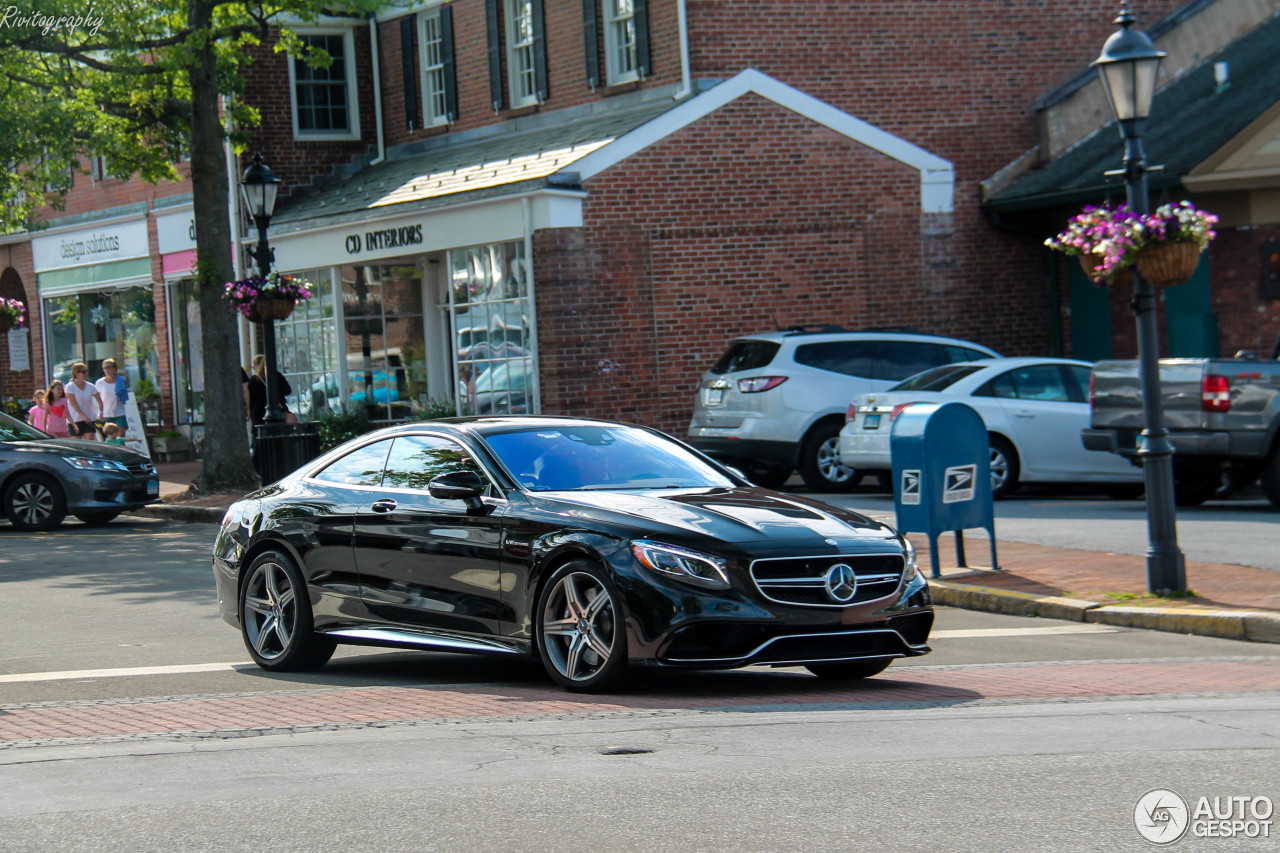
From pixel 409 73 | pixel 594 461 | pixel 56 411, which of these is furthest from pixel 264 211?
pixel 594 461

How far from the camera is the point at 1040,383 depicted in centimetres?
1720

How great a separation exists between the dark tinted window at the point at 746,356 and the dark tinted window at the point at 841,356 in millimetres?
340

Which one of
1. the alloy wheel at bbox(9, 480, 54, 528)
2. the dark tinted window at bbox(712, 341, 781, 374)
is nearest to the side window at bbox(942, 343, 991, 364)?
the dark tinted window at bbox(712, 341, 781, 374)

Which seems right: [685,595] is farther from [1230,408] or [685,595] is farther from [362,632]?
[1230,408]

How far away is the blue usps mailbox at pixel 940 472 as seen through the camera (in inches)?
466

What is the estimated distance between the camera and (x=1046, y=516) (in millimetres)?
15609

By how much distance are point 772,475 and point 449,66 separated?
11.2 meters

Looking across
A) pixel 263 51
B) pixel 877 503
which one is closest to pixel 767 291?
pixel 877 503

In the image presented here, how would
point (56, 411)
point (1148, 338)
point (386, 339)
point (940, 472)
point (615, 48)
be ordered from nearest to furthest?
point (1148, 338)
point (940, 472)
point (56, 411)
point (615, 48)
point (386, 339)

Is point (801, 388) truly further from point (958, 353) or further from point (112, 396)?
point (112, 396)

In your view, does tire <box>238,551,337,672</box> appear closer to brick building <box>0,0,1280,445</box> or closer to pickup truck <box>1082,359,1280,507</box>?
pickup truck <box>1082,359,1280,507</box>

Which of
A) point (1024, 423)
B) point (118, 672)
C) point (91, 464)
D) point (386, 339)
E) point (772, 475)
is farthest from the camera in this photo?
point (386, 339)

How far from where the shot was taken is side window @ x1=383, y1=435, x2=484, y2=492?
8492 millimetres

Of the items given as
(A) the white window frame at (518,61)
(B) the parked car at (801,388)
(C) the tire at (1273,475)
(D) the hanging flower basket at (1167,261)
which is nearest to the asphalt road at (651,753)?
(D) the hanging flower basket at (1167,261)
